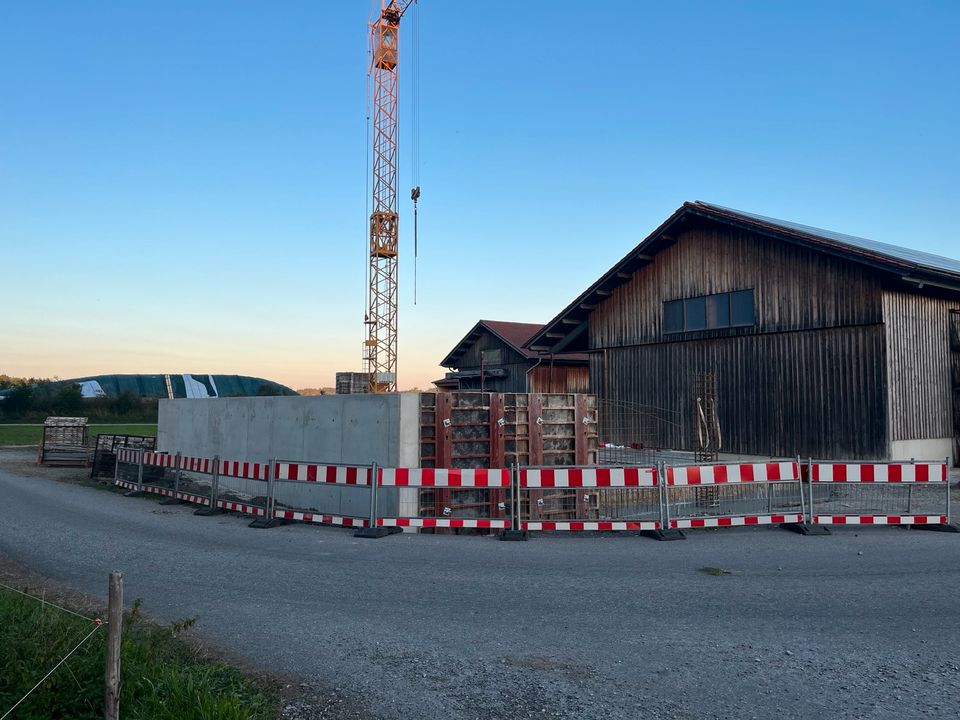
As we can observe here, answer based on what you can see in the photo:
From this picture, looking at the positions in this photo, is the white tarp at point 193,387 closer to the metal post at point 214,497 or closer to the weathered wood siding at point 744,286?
the weathered wood siding at point 744,286

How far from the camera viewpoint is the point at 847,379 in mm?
19562

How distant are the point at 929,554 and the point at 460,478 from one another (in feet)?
22.6

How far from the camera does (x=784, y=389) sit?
68.7ft

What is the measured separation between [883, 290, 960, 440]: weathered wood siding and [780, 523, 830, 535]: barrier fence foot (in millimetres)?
8716

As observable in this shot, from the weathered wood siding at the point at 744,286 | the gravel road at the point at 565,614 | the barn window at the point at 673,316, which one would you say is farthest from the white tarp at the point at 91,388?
the gravel road at the point at 565,614

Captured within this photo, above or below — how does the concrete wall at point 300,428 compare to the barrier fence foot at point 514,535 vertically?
above

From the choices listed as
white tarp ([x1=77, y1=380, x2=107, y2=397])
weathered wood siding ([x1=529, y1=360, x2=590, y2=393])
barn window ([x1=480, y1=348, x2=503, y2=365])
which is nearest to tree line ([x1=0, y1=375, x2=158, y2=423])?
white tarp ([x1=77, y1=380, x2=107, y2=397])

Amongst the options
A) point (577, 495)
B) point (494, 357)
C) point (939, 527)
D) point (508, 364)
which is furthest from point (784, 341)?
point (494, 357)

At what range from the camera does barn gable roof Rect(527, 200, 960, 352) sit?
1833 centimetres

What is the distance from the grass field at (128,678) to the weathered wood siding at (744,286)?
18.8 metres

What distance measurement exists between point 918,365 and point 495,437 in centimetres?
1324

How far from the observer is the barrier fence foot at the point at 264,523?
12.5 m

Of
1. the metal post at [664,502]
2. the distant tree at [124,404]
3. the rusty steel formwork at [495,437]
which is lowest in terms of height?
the metal post at [664,502]

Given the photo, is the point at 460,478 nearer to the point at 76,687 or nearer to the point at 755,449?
the point at 76,687
